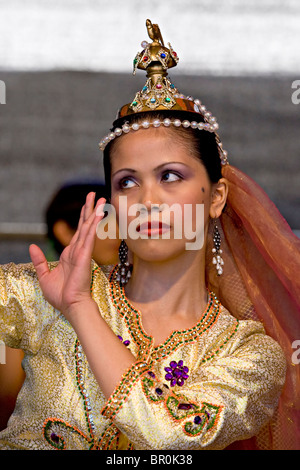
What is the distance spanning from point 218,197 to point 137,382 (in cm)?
56

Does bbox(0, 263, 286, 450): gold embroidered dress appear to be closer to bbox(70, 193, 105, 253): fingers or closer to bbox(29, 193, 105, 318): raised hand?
bbox(29, 193, 105, 318): raised hand

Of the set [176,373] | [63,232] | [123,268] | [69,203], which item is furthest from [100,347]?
[69,203]

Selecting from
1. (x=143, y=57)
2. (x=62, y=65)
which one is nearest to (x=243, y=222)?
(x=143, y=57)

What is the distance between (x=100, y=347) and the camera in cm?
135

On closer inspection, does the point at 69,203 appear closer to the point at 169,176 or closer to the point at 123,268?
the point at 123,268

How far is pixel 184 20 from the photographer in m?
3.02

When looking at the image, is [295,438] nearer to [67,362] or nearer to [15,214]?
[67,362]

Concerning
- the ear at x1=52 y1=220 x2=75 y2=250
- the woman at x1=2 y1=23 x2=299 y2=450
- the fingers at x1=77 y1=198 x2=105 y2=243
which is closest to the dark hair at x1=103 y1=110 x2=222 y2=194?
the woman at x1=2 y1=23 x2=299 y2=450

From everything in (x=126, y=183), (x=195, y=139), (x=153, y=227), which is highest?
(x=195, y=139)

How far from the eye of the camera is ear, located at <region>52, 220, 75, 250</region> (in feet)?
9.00

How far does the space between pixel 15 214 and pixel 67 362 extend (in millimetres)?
1821

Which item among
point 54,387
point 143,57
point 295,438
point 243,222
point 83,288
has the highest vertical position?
point 143,57
